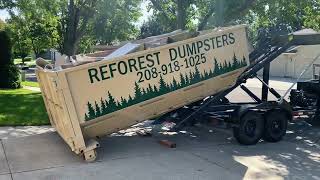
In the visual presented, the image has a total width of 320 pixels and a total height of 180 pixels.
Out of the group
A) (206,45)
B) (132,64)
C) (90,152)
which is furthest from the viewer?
(206,45)

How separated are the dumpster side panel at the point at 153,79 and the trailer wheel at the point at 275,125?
3.45ft

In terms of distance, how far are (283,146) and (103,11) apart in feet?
42.4

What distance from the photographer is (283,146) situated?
9086 millimetres

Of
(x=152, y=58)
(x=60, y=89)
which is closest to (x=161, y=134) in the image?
(x=152, y=58)

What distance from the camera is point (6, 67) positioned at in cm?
2012

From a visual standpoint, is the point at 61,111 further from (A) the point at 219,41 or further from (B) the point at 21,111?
(B) the point at 21,111

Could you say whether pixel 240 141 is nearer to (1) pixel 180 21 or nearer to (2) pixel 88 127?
(2) pixel 88 127

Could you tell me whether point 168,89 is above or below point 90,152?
above

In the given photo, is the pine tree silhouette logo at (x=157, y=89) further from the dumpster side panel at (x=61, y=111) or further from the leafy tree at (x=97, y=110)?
the dumpster side panel at (x=61, y=111)

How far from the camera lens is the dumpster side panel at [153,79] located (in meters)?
7.61

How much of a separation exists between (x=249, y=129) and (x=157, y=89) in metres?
2.11

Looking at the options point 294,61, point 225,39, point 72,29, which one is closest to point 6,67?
point 72,29

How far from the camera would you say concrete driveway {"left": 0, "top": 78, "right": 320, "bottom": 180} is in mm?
6941

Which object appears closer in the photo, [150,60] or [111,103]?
[111,103]
